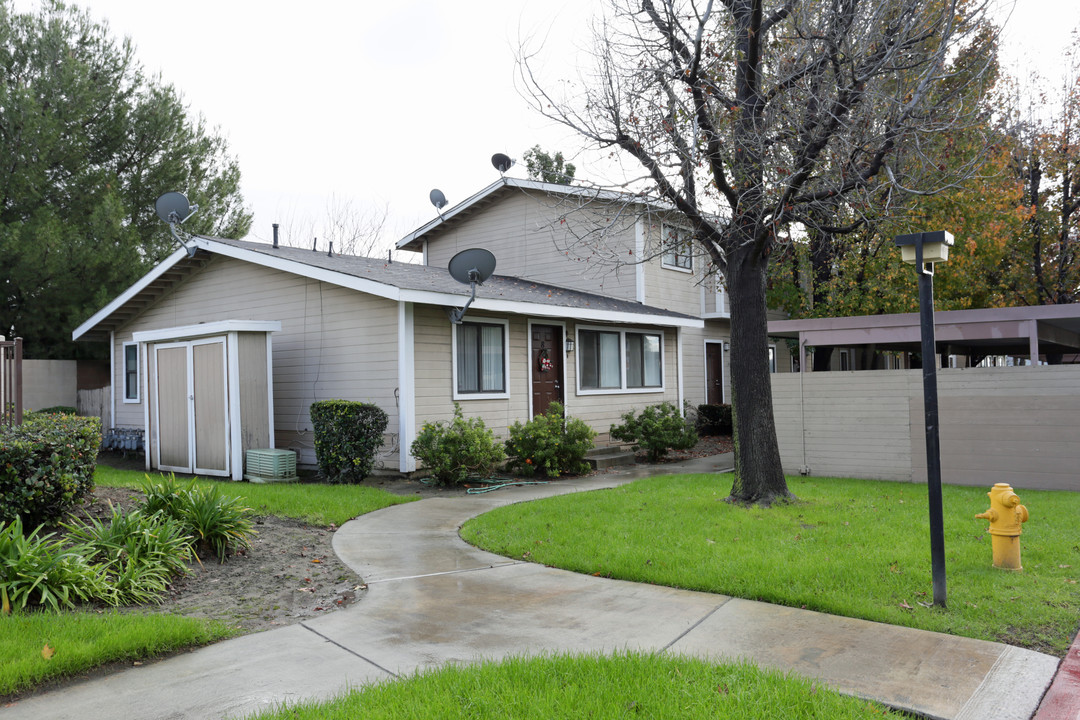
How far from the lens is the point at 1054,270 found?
17156 mm

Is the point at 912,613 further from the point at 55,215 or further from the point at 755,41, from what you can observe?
the point at 55,215

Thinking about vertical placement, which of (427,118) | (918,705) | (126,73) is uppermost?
(126,73)

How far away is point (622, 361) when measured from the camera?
16.5m

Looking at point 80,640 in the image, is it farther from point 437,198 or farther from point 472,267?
point 437,198

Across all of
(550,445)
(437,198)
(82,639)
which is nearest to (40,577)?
(82,639)

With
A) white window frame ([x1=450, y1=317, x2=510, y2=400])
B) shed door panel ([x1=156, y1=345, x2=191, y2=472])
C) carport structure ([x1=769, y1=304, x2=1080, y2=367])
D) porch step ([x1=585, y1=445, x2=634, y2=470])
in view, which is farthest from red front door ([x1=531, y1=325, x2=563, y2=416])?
shed door panel ([x1=156, y1=345, x2=191, y2=472])

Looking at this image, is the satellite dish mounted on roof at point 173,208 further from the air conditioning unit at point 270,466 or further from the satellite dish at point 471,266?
the satellite dish at point 471,266

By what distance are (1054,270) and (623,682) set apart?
17992 mm

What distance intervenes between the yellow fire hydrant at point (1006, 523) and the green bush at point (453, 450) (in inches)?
276

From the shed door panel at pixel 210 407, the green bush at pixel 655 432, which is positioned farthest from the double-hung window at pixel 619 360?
the shed door panel at pixel 210 407

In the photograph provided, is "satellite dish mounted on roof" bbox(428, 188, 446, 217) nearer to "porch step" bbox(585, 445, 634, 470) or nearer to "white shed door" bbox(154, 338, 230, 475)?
"white shed door" bbox(154, 338, 230, 475)

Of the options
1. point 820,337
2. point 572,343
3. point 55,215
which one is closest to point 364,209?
point 55,215

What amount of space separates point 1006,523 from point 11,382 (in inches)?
377

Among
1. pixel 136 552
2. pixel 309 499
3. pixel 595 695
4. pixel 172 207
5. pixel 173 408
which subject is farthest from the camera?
pixel 172 207
